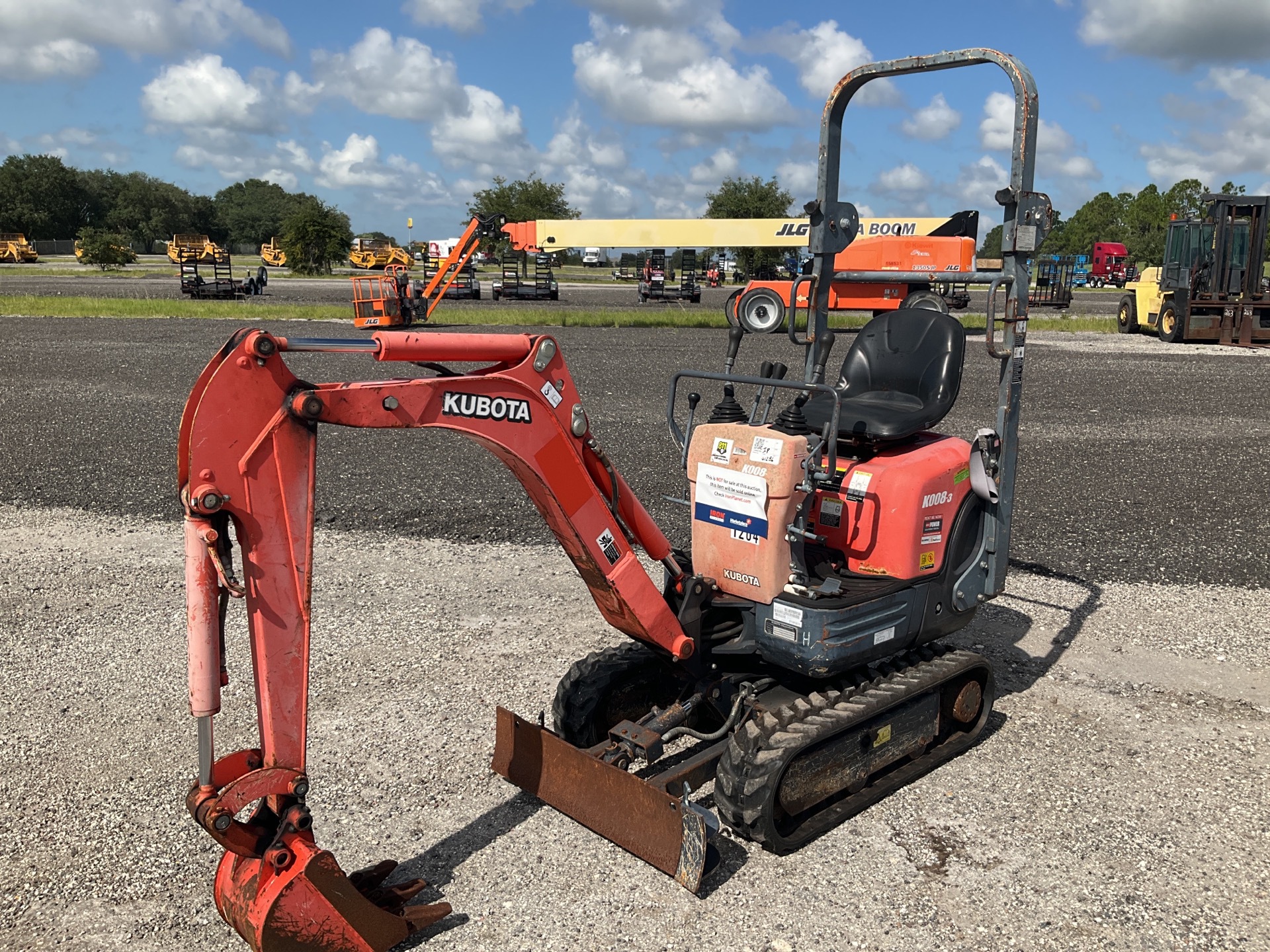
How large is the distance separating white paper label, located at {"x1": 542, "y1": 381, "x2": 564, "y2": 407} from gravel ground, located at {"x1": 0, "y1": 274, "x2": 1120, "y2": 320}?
27.4 meters

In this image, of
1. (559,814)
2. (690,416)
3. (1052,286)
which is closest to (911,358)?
(690,416)

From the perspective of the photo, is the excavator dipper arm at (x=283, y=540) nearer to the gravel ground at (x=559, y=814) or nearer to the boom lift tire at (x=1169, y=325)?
the gravel ground at (x=559, y=814)

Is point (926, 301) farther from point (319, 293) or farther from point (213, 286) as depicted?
point (319, 293)

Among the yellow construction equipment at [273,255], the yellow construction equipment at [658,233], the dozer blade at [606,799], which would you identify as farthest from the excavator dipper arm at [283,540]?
the yellow construction equipment at [273,255]

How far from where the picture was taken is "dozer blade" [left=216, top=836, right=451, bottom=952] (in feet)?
11.0

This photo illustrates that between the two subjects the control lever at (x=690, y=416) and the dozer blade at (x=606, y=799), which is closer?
the dozer blade at (x=606, y=799)

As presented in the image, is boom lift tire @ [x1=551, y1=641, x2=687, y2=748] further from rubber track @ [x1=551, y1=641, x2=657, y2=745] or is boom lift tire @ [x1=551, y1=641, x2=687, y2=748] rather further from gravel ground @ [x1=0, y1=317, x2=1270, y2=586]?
gravel ground @ [x1=0, y1=317, x2=1270, y2=586]

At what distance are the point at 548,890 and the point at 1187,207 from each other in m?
86.3

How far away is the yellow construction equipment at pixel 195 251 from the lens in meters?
40.8

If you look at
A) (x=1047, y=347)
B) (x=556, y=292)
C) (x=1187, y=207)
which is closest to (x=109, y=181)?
(x=556, y=292)

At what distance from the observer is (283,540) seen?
129 inches

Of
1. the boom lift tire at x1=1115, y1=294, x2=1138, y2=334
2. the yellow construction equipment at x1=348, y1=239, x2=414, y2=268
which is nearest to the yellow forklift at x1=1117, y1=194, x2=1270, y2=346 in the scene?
the boom lift tire at x1=1115, y1=294, x2=1138, y2=334

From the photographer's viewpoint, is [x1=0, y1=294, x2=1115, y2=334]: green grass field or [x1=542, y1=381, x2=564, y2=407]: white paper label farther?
[x1=0, y1=294, x2=1115, y2=334]: green grass field

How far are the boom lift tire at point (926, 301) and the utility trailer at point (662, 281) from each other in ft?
124
